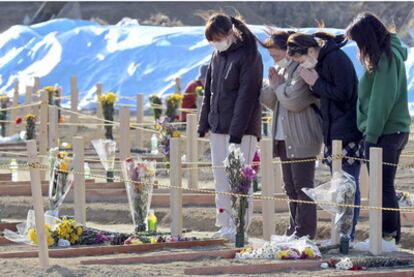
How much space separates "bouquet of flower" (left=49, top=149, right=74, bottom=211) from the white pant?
5.81ft

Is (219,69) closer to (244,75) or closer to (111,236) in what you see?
(244,75)

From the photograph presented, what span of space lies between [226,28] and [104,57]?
19147 mm

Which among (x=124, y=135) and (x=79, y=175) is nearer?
(x=79, y=175)

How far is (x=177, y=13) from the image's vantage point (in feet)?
143

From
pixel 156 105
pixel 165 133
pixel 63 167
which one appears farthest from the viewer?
pixel 156 105

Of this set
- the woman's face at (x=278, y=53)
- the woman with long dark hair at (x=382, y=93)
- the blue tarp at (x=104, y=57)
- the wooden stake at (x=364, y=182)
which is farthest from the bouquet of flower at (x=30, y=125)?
the woman with long dark hair at (x=382, y=93)

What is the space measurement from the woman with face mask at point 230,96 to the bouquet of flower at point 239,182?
0.94ft

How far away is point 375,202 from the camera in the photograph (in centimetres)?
1011

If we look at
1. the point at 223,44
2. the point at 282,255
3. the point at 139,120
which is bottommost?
the point at 282,255

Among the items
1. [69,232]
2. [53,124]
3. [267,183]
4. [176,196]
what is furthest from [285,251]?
[53,124]

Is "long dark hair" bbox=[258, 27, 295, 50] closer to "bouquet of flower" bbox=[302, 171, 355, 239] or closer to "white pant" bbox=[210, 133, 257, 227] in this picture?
"white pant" bbox=[210, 133, 257, 227]

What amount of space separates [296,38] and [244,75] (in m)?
0.79

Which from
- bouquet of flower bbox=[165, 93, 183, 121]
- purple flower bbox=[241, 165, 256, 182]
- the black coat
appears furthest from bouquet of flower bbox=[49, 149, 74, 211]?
bouquet of flower bbox=[165, 93, 183, 121]

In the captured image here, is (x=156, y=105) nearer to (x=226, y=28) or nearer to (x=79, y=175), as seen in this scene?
(x=79, y=175)
